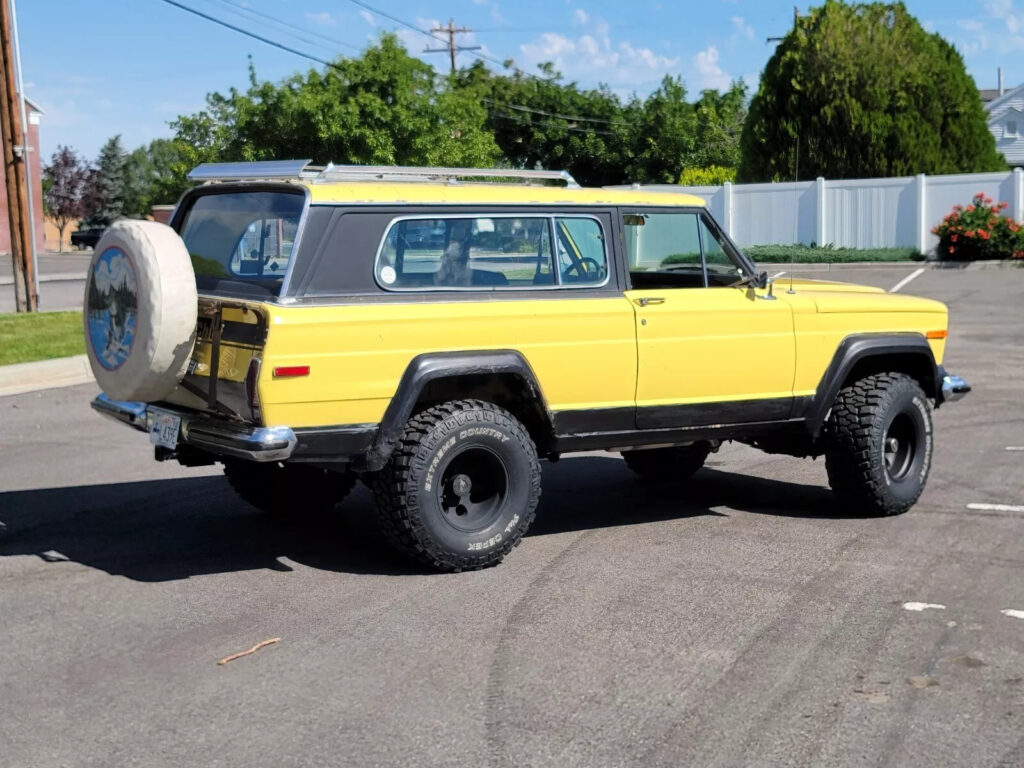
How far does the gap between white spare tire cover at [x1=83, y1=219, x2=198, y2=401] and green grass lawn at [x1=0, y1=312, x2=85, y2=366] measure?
7540 mm

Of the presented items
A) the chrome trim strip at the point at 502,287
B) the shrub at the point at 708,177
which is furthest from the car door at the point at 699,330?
the shrub at the point at 708,177

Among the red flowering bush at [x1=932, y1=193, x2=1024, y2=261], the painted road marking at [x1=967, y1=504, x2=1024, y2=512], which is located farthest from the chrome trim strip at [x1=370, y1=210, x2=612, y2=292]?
the red flowering bush at [x1=932, y1=193, x2=1024, y2=261]

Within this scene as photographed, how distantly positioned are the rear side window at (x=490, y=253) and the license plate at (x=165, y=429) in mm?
1221

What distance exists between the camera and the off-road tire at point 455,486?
6.11 metres

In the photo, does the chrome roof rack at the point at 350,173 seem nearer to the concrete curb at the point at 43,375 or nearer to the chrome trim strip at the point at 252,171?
the chrome trim strip at the point at 252,171

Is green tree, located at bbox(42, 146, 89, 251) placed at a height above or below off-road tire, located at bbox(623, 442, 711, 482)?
above

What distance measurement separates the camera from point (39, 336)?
15.7m

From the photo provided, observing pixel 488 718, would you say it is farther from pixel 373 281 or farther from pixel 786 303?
pixel 786 303

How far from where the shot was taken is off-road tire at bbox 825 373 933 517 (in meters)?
7.51

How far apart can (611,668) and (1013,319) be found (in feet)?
52.4

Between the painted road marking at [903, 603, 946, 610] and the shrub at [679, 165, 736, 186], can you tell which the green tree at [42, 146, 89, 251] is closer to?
the shrub at [679, 165, 736, 186]

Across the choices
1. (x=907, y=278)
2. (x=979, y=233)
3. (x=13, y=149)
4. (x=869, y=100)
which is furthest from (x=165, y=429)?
(x=869, y=100)

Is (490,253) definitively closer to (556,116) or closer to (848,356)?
(848,356)

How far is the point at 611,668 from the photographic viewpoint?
4953 mm
